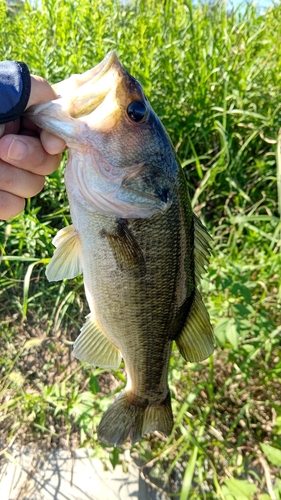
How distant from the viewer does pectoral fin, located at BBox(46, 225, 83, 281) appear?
1.41 m

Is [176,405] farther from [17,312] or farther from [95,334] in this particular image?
[17,312]

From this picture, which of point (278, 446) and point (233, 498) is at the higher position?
point (233, 498)

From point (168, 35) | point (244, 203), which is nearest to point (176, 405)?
point (244, 203)

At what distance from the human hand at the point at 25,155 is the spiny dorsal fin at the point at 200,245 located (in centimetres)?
59

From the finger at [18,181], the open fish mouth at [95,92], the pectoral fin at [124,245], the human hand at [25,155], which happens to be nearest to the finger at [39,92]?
the human hand at [25,155]

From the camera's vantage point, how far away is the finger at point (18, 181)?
1389 mm

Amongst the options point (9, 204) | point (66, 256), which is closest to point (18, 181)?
point (9, 204)


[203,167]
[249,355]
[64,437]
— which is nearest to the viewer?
[249,355]

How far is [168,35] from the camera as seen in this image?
337 centimetres

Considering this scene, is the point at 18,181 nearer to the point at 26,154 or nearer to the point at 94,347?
the point at 26,154

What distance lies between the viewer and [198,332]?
1.53 metres

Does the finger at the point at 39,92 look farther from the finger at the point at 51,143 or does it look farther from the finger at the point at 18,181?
the finger at the point at 18,181

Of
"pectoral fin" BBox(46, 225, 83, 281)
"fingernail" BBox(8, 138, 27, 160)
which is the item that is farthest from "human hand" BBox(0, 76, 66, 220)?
"pectoral fin" BBox(46, 225, 83, 281)

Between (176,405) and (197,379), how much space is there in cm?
23
